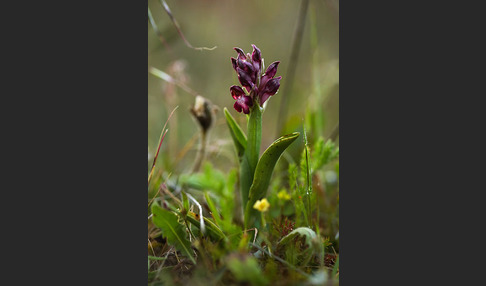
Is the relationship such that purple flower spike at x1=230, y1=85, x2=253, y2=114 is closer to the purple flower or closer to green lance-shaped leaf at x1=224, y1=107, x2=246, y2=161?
the purple flower

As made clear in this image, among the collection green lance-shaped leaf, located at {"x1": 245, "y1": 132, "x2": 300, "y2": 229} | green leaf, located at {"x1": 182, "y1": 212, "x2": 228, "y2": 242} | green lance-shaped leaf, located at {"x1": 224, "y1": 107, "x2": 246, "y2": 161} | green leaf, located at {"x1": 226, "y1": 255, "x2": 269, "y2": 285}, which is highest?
green lance-shaped leaf, located at {"x1": 224, "y1": 107, "x2": 246, "y2": 161}

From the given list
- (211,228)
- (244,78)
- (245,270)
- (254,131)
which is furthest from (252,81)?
(245,270)

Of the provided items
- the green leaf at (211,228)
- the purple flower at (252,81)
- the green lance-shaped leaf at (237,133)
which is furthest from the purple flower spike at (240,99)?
the green leaf at (211,228)

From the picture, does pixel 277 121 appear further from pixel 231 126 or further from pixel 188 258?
pixel 188 258

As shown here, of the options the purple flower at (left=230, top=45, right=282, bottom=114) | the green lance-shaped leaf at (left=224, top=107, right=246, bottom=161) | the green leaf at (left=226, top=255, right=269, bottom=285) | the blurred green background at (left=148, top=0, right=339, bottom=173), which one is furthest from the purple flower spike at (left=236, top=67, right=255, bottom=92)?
the green leaf at (left=226, top=255, right=269, bottom=285)

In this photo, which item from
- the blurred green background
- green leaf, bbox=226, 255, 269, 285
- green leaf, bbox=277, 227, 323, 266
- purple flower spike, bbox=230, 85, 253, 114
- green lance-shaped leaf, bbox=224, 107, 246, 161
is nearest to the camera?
green leaf, bbox=226, 255, 269, 285

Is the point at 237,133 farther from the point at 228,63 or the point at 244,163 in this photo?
the point at 228,63
